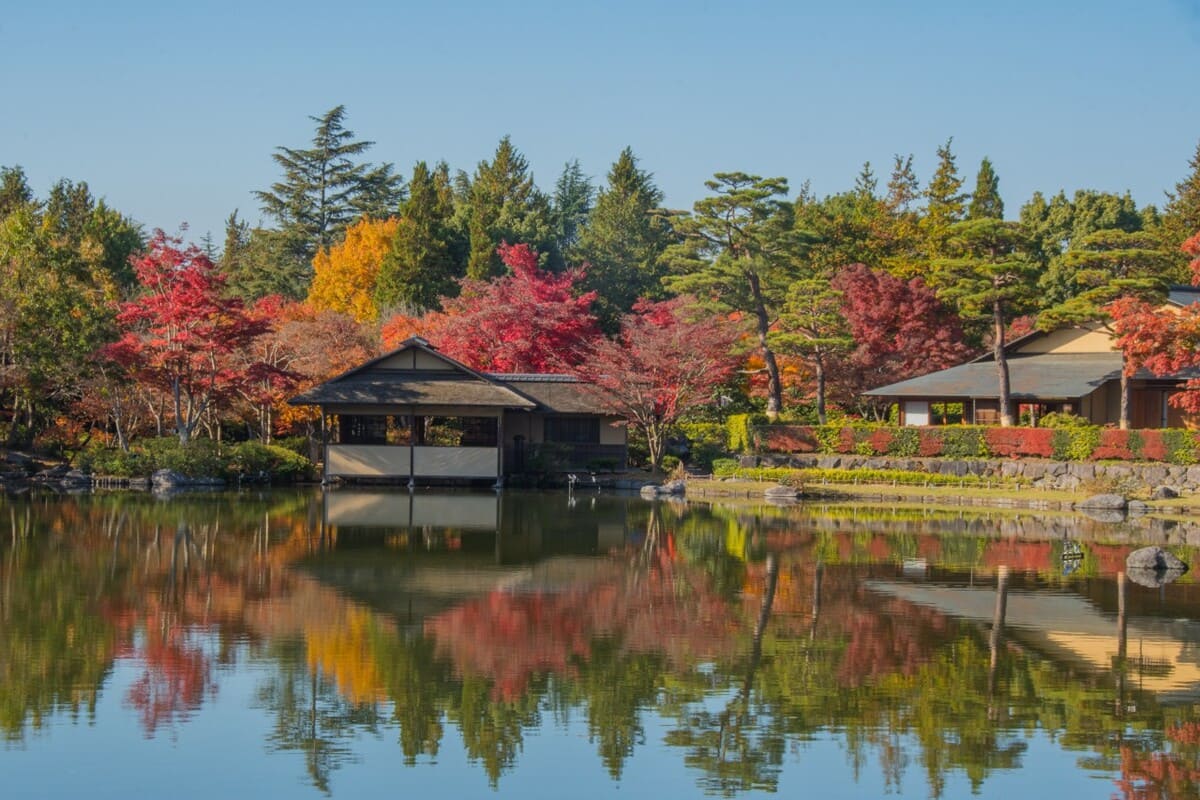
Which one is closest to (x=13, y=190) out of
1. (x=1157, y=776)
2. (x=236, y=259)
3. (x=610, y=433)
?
(x=236, y=259)

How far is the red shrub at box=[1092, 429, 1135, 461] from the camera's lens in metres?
32.6

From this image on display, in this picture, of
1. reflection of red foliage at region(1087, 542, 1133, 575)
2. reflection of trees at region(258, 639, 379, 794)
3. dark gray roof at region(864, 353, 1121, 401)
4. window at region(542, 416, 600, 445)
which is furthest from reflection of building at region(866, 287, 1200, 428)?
reflection of trees at region(258, 639, 379, 794)

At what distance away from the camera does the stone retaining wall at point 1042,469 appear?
3131cm

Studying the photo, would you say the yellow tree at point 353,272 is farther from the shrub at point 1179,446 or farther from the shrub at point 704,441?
the shrub at point 1179,446

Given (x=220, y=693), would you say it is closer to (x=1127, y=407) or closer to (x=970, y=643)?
(x=970, y=643)

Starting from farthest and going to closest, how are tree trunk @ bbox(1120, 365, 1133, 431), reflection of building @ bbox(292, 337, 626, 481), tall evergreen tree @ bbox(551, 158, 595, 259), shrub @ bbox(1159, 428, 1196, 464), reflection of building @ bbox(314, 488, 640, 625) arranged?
tall evergreen tree @ bbox(551, 158, 595, 259), tree trunk @ bbox(1120, 365, 1133, 431), reflection of building @ bbox(292, 337, 626, 481), shrub @ bbox(1159, 428, 1196, 464), reflection of building @ bbox(314, 488, 640, 625)

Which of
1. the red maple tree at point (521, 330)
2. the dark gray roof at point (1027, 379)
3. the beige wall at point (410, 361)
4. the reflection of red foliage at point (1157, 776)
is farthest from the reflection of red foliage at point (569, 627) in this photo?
the red maple tree at point (521, 330)

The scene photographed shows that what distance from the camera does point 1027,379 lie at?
124ft

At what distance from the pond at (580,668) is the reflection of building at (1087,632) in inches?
2.2

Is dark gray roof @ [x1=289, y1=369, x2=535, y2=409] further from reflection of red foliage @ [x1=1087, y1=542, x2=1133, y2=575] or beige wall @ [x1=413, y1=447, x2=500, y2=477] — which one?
reflection of red foliage @ [x1=1087, y1=542, x2=1133, y2=575]

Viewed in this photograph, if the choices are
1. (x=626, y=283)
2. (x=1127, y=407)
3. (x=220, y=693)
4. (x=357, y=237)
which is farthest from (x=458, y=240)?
(x=220, y=693)

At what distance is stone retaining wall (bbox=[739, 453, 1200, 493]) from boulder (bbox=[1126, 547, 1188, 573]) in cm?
1143

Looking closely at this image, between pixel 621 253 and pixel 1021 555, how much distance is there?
34.4 meters

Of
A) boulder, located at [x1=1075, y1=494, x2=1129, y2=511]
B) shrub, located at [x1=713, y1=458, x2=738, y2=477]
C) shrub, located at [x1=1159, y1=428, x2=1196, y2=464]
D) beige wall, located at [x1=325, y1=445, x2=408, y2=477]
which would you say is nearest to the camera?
boulder, located at [x1=1075, y1=494, x2=1129, y2=511]
